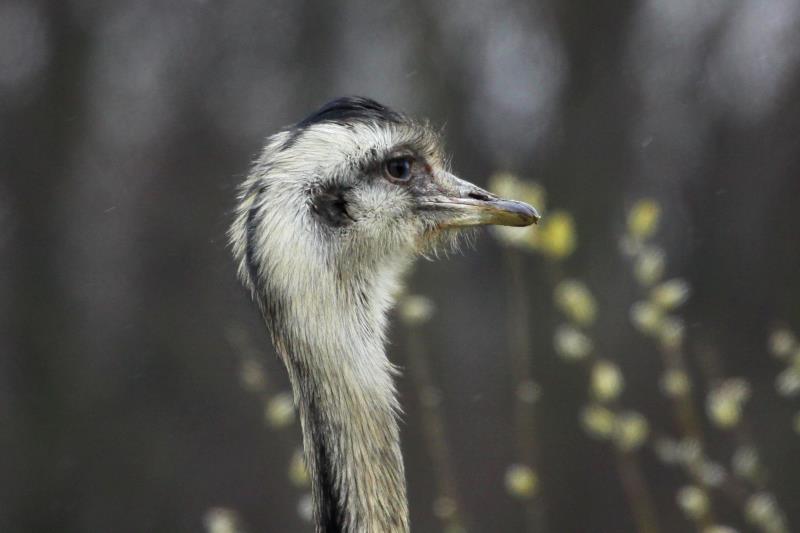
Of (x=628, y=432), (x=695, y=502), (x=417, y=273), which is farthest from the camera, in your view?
(x=417, y=273)

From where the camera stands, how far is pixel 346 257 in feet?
8.95

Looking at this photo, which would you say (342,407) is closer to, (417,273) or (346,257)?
(346,257)

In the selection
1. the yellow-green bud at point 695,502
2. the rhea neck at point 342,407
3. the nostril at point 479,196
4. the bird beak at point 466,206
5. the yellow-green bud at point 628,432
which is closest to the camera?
the rhea neck at point 342,407

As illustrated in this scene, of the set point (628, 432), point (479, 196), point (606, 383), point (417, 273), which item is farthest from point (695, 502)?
point (417, 273)

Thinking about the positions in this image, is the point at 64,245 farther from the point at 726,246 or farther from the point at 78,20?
the point at 726,246

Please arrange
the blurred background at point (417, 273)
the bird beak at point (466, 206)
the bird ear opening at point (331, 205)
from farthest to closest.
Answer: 1. the blurred background at point (417, 273)
2. the bird beak at point (466, 206)
3. the bird ear opening at point (331, 205)

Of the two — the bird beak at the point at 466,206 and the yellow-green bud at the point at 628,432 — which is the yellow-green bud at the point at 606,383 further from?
the bird beak at the point at 466,206

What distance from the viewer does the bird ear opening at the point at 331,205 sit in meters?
2.71

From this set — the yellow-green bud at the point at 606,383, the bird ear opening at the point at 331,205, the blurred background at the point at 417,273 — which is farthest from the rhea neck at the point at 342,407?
the blurred background at the point at 417,273

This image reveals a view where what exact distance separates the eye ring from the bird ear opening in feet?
0.58

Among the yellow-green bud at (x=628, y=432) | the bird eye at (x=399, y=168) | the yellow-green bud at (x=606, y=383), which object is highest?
the bird eye at (x=399, y=168)

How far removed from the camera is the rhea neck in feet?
7.89

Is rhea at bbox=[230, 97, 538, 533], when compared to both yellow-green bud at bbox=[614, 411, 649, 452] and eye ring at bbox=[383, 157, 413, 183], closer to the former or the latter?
eye ring at bbox=[383, 157, 413, 183]

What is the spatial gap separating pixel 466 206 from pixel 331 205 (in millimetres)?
404
